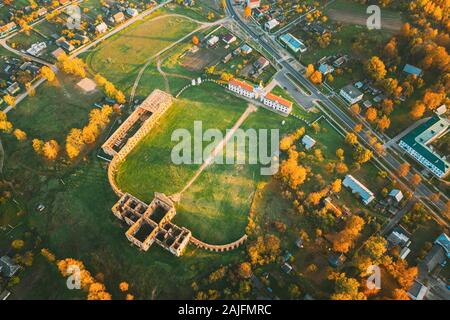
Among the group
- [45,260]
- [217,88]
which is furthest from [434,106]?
[45,260]

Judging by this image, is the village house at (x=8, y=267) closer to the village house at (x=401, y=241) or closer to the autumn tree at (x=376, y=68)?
the village house at (x=401, y=241)

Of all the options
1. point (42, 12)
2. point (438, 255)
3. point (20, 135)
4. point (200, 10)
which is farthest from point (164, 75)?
point (438, 255)

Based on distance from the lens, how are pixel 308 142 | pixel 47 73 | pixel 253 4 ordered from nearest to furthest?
pixel 308 142 < pixel 47 73 < pixel 253 4

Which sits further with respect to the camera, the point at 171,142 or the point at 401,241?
the point at 171,142

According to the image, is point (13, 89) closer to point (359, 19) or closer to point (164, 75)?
point (164, 75)

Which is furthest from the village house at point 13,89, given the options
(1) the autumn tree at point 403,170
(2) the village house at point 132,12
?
(1) the autumn tree at point 403,170

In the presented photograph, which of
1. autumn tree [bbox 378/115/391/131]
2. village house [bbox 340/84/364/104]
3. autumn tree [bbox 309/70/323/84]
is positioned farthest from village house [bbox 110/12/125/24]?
autumn tree [bbox 378/115/391/131]
